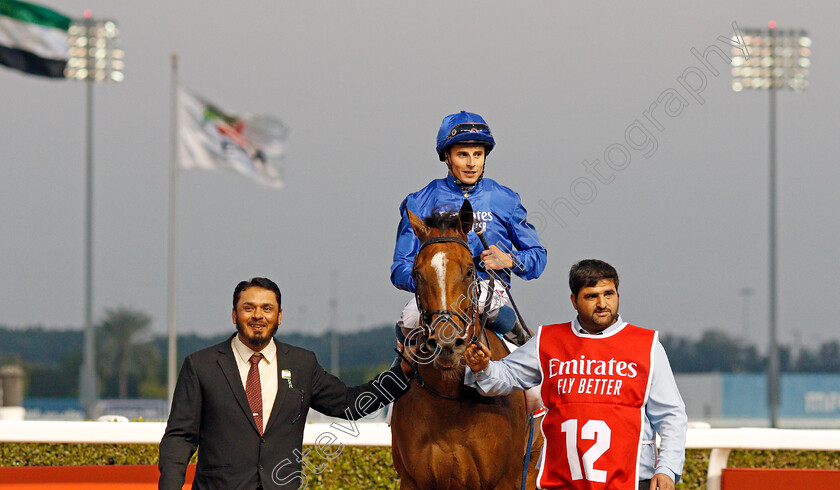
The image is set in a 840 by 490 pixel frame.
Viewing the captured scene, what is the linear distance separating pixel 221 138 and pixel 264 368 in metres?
16.4

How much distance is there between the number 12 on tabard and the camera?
3.66 meters

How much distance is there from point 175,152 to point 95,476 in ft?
55.5

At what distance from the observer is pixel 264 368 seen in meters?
4.03

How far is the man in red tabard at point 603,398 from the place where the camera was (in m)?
3.67

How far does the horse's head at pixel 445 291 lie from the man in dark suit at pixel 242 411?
581 mm

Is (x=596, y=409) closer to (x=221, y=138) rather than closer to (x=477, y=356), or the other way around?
(x=477, y=356)

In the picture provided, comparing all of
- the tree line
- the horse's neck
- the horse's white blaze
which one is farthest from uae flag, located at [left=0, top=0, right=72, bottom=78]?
the tree line

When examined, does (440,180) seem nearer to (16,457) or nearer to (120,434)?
(120,434)

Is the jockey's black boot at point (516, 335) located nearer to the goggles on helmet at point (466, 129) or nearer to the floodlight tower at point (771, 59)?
the goggles on helmet at point (466, 129)

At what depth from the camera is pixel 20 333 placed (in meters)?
57.0

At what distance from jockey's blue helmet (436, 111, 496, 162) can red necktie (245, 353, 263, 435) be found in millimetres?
1474

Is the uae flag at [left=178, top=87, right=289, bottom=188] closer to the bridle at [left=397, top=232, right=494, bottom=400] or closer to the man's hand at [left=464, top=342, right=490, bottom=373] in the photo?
the bridle at [left=397, top=232, right=494, bottom=400]

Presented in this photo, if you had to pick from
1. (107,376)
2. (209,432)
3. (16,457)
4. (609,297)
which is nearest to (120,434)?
(16,457)

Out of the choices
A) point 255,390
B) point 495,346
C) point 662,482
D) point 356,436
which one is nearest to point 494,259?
point 495,346
